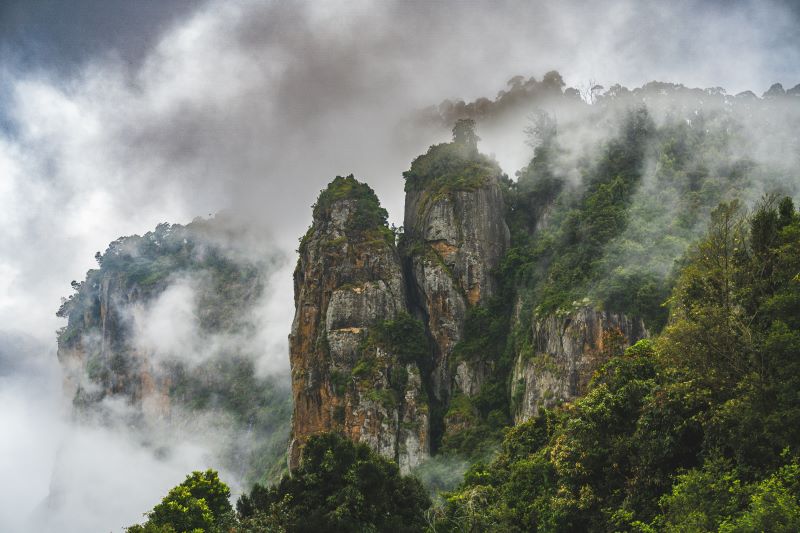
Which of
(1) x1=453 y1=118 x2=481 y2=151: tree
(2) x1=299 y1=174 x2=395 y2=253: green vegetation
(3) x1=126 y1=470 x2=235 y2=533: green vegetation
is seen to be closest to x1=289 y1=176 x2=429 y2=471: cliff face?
(2) x1=299 y1=174 x2=395 y2=253: green vegetation

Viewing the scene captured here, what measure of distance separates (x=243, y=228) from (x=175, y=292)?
14.5 metres

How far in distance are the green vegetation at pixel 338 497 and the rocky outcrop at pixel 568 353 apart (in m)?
18.9

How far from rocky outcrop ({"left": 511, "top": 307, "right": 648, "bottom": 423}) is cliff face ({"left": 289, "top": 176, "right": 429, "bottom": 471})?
32.5 feet

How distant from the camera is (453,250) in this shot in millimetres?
67375

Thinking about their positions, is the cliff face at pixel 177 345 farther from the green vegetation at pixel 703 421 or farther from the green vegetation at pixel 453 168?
the green vegetation at pixel 703 421

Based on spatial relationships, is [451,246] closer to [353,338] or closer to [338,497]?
[353,338]

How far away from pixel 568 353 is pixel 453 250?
1974cm

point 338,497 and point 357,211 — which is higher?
point 357,211

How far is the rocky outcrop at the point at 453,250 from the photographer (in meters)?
63.9

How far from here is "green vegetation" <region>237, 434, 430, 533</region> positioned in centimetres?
2912

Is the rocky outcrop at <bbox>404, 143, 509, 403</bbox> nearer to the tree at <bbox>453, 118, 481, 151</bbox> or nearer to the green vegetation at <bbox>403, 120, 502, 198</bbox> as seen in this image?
the green vegetation at <bbox>403, 120, 502, 198</bbox>

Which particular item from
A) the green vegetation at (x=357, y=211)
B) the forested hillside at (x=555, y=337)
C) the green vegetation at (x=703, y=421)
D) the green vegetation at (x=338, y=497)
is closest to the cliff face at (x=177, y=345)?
the forested hillside at (x=555, y=337)

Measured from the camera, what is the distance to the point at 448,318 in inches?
2544

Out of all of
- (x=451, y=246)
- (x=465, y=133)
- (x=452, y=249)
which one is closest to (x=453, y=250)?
(x=452, y=249)
